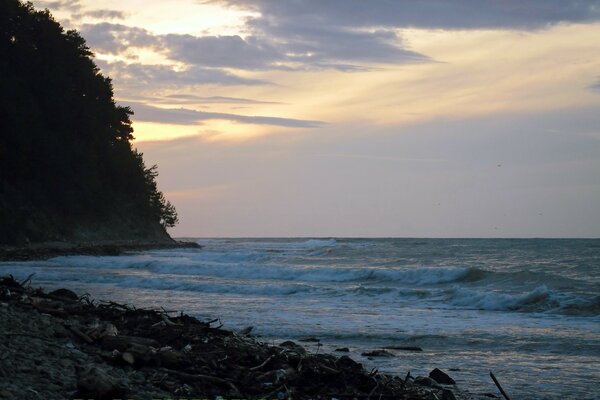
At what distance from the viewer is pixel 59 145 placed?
4844 cm

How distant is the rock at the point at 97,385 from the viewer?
5.59 meters

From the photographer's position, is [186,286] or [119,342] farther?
[186,286]

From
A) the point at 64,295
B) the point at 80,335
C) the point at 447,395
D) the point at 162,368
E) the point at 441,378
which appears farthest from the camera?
the point at 64,295

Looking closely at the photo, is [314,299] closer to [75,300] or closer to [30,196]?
[75,300]

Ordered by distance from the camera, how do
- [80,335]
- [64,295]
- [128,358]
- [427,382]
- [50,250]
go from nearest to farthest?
[128,358] < [80,335] < [427,382] < [64,295] < [50,250]

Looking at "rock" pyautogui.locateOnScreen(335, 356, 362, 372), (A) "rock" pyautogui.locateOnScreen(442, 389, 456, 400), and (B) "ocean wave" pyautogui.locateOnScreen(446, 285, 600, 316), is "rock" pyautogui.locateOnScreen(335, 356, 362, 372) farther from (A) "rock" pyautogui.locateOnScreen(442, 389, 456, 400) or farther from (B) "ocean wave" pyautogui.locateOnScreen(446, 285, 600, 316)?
(B) "ocean wave" pyautogui.locateOnScreen(446, 285, 600, 316)

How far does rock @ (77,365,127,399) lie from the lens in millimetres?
5586

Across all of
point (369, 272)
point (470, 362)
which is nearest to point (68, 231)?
point (369, 272)

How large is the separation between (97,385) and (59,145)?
150 ft

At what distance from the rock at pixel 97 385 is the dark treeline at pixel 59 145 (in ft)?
117

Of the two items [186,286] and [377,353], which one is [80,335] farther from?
[186,286]

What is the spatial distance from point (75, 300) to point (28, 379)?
682 centimetres

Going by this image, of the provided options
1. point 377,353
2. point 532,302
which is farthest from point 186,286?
point 377,353

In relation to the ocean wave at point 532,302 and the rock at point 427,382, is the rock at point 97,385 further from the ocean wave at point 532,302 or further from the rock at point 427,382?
the ocean wave at point 532,302
